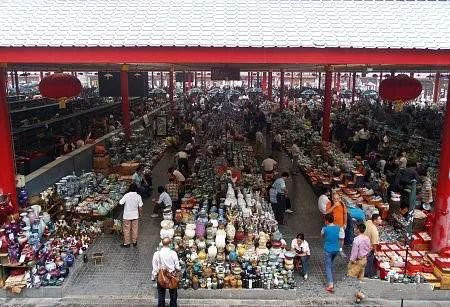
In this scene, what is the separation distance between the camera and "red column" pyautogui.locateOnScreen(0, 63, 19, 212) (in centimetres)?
789

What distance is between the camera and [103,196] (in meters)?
10.9

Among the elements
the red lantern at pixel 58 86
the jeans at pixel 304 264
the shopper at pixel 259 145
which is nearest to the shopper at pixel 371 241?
the jeans at pixel 304 264

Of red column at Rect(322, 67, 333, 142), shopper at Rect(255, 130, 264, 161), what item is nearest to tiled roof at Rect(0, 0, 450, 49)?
shopper at Rect(255, 130, 264, 161)

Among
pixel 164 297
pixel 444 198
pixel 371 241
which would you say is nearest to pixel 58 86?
pixel 164 297

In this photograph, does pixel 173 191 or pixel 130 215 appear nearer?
pixel 130 215

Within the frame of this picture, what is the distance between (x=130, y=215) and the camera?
8.86m

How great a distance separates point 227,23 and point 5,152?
4.65m

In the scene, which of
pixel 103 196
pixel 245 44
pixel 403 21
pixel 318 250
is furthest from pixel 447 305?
pixel 103 196

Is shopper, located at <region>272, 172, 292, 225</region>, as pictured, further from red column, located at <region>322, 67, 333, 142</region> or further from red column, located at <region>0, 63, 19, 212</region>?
red column, located at <region>322, 67, 333, 142</region>

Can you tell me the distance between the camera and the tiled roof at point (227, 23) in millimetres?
6523

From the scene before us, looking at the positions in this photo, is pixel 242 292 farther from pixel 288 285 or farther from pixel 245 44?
pixel 245 44

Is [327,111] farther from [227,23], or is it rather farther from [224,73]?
[227,23]

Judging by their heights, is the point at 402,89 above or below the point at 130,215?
above

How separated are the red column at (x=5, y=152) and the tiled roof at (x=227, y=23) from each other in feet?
5.03
